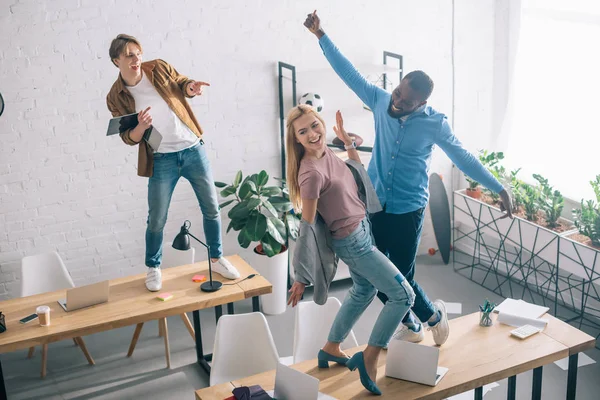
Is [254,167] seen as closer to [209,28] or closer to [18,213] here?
[209,28]

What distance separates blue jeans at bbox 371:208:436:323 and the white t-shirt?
1.26 m

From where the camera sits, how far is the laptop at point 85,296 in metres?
4.42

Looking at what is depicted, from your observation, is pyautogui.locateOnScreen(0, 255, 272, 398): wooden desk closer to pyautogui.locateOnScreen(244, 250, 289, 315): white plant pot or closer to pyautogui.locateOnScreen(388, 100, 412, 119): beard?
pyautogui.locateOnScreen(244, 250, 289, 315): white plant pot

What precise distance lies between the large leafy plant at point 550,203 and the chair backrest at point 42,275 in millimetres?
3611

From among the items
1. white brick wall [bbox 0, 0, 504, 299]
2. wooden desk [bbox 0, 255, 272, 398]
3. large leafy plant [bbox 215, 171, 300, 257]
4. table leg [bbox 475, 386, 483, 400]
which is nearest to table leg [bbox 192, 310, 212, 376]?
wooden desk [bbox 0, 255, 272, 398]

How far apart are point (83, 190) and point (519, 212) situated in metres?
3.53

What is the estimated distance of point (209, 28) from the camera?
5.78 metres

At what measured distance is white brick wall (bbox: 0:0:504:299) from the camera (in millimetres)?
5402

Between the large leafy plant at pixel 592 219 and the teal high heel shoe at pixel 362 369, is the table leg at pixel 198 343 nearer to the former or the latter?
the teal high heel shoe at pixel 362 369

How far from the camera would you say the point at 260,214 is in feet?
18.4

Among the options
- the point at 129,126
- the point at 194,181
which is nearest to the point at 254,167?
the point at 194,181

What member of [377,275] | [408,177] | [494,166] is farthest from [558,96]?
[377,275]

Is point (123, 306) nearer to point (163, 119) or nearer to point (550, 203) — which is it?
point (163, 119)

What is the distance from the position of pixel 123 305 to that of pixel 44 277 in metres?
1.04
